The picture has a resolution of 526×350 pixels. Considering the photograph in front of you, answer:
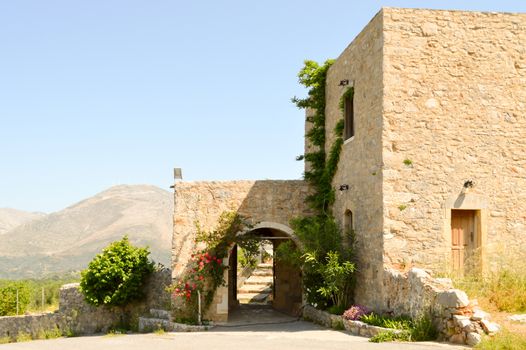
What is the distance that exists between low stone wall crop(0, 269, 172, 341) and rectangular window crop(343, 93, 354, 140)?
702 cm

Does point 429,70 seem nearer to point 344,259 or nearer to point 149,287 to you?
point 344,259

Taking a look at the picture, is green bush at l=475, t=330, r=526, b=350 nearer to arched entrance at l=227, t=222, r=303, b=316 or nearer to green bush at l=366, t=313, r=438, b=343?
green bush at l=366, t=313, r=438, b=343

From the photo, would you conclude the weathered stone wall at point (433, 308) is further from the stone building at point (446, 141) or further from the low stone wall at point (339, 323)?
the stone building at point (446, 141)

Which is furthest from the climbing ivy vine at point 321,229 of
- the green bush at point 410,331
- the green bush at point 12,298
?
the green bush at point 12,298

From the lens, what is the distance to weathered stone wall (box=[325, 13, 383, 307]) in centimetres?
1303

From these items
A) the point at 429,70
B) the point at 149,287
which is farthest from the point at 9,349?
the point at 429,70

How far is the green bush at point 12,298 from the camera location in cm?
2614

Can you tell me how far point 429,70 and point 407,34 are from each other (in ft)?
2.95

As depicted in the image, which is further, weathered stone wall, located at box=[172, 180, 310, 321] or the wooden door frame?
weathered stone wall, located at box=[172, 180, 310, 321]

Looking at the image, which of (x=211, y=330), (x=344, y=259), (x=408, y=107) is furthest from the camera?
(x=211, y=330)

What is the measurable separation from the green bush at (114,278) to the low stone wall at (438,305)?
8.52 meters

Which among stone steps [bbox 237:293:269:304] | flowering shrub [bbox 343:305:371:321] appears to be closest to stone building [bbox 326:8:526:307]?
flowering shrub [bbox 343:305:371:321]

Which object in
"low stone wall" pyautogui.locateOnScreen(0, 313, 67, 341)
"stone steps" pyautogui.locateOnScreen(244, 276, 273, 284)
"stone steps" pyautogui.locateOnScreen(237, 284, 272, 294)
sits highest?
"stone steps" pyautogui.locateOnScreen(244, 276, 273, 284)

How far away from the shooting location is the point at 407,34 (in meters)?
13.1
